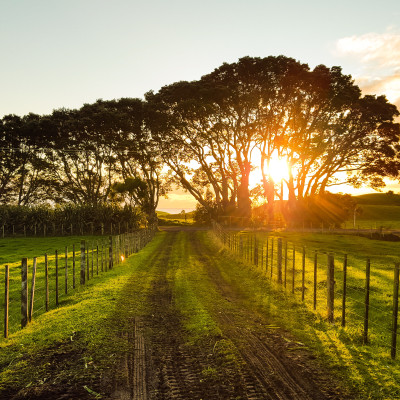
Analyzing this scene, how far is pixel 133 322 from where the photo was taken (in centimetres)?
1004

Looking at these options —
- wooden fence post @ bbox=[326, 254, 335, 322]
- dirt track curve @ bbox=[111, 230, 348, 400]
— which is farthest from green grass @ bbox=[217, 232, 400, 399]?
dirt track curve @ bbox=[111, 230, 348, 400]

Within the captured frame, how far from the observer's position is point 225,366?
23.1 feet

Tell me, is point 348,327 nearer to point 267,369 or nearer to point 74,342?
point 267,369

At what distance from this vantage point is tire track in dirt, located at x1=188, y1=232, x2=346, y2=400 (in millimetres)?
6047

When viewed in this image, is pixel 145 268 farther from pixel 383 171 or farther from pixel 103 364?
pixel 383 171

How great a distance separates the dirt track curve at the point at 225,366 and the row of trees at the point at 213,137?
4180 cm

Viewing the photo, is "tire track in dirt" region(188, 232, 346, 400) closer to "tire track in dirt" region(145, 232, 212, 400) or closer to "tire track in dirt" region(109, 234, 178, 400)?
"tire track in dirt" region(145, 232, 212, 400)

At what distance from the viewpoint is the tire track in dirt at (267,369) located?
605 centimetres

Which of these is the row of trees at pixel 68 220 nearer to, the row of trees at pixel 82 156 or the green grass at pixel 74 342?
the row of trees at pixel 82 156

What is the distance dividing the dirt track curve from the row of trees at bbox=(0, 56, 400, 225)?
137 feet

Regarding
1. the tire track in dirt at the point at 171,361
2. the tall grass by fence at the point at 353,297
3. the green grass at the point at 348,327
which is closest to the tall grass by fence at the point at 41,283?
the tire track in dirt at the point at 171,361

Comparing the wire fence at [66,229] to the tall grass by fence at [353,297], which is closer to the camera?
the tall grass by fence at [353,297]

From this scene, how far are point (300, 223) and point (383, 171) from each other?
44.2ft

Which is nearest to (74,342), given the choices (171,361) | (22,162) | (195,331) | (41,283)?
(171,361)
